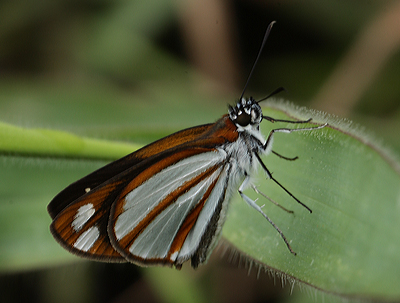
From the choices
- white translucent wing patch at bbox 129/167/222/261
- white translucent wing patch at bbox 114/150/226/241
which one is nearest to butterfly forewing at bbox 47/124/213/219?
white translucent wing patch at bbox 114/150/226/241

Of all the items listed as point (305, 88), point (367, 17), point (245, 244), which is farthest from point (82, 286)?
point (367, 17)

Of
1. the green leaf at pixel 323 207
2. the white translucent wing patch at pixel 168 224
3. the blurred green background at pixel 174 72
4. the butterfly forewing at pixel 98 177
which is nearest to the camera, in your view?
the green leaf at pixel 323 207

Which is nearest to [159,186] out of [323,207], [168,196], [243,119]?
[168,196]

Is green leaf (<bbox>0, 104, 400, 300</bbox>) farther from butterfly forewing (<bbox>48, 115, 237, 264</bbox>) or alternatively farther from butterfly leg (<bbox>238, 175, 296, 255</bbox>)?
butterfly forewing (<bbox>48, 115, 237, 264</bbox>)

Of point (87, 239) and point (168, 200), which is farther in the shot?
point (168, 200)

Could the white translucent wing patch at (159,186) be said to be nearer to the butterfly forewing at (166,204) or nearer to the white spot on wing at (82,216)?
the butterfly forewing at (166,204)

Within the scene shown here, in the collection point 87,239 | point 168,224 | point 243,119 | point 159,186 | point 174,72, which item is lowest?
point 87,239

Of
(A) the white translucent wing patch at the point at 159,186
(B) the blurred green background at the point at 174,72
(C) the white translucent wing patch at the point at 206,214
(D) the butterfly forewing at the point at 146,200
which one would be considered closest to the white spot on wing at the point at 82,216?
(D) the butterfly forewing at the point at 146,200

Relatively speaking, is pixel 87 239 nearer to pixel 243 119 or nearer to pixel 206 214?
pixel 206 214
